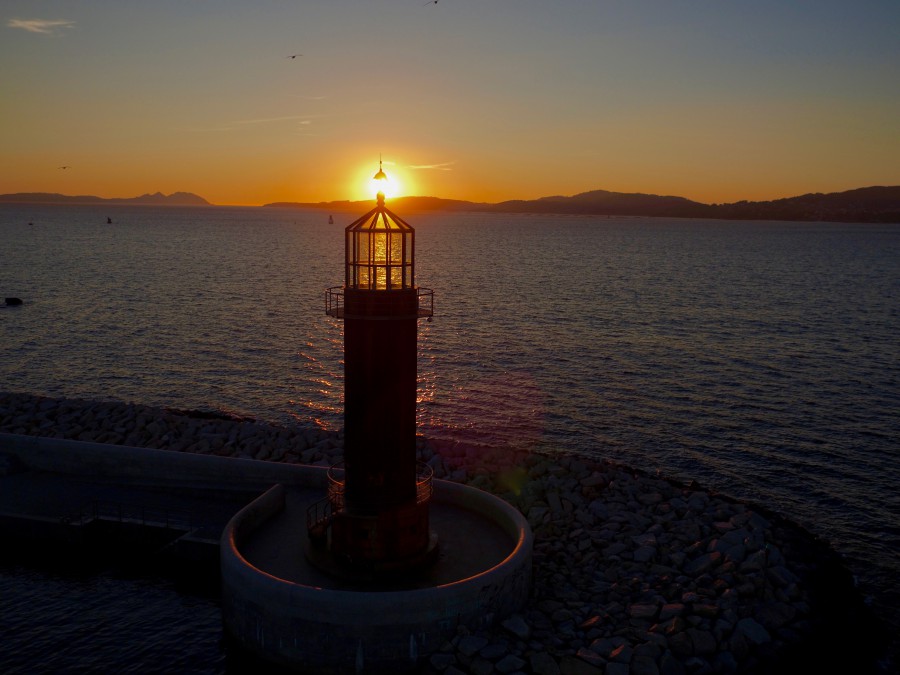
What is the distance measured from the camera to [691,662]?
13383 mm

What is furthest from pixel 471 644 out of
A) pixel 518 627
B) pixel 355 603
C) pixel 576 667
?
pixel 355 603

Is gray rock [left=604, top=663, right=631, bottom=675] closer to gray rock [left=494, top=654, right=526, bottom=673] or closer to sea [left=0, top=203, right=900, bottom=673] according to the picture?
gray rock [left=494, top=654, right=526, bottom=673]

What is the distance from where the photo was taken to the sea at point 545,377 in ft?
59.3

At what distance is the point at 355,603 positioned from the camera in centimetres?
1242

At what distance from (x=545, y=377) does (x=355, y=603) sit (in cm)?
2830

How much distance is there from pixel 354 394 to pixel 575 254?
130 meters

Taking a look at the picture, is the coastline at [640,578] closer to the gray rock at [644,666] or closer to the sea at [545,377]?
the gray rock at [644,666]

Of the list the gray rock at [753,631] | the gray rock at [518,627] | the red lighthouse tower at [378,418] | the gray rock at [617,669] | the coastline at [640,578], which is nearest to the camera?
the gray rock at [617,669]

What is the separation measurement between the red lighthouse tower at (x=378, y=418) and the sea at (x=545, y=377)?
412 centimetres

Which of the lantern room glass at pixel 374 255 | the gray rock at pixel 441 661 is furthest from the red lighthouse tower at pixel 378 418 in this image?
the gray rock at pixel 441 661

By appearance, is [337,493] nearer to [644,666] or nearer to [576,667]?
[576,667]

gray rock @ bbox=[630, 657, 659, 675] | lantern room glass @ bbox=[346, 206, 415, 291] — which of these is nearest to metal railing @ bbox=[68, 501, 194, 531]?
lantern room glass @ bbox=[346, 206, 415, 291]

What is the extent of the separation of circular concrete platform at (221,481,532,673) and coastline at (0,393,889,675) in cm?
52

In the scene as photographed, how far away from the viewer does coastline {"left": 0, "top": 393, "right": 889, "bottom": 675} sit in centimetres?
1335
